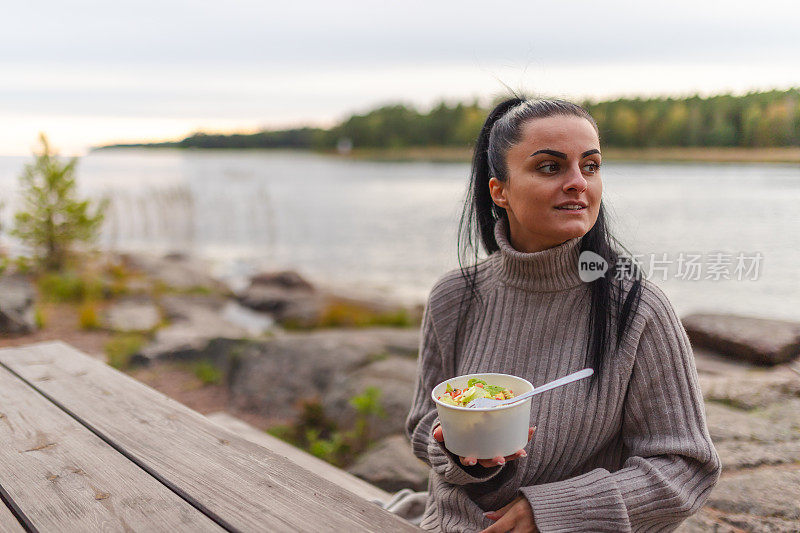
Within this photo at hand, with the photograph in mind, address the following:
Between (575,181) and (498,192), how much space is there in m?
0.29

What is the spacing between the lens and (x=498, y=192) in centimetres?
183

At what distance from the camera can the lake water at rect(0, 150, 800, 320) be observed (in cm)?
342

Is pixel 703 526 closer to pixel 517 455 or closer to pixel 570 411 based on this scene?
pixel 570 411

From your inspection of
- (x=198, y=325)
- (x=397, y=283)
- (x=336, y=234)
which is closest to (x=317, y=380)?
(x=198, y=325)

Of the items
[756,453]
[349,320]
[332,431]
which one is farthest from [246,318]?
[756,453]

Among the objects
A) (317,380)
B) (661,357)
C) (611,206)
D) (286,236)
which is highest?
(611,206)

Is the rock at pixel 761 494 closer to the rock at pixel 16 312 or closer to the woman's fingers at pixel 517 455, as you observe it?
the woman's fingers at pixel 517 455

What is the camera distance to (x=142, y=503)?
1.40 meters

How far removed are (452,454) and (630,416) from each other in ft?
1.51

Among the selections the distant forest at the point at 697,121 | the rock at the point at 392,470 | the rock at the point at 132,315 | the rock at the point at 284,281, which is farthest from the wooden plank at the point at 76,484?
the rock at the point at 284,281

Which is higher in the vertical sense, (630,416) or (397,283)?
(630,416)

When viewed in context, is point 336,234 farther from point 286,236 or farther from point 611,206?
point 611,206

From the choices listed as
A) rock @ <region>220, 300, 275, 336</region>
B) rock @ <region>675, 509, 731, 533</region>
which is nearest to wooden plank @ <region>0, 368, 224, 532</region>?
rock @ <region>675, 509, 731, 533</region>

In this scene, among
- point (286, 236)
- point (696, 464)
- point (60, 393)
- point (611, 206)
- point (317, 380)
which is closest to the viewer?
point (696, 464)
